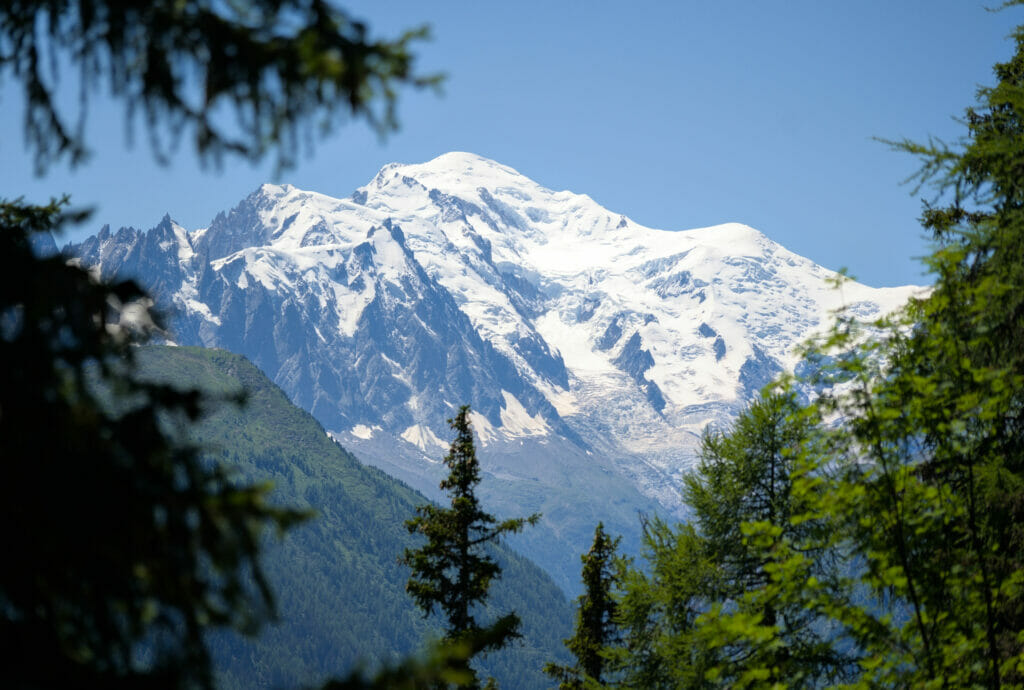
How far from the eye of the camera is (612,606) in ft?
85.6

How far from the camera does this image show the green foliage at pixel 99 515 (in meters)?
2.85

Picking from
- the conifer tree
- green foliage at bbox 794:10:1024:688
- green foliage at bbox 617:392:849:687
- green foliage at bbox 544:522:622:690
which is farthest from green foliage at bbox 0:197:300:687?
green foliage at bbox 544:522:622:690

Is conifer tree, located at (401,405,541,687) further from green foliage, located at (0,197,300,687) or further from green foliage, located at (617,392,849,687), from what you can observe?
green foliage, located at (0,197,300,687)

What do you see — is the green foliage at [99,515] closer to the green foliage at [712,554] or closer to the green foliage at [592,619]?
the green foliage at [712,554]

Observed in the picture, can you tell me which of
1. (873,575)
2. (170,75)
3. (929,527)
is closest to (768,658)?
(873,575)

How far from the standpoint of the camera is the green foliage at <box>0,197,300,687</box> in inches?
112

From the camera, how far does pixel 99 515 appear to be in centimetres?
288

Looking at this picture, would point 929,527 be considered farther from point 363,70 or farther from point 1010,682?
point 363,70

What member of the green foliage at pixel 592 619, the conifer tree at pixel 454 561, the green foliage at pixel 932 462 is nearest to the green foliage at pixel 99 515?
the green foliage at pixel 932 462

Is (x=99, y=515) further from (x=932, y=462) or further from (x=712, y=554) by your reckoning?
(x=712, y=554)

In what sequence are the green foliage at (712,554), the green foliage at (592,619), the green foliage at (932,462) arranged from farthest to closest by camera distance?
the green foliage at (592,619) → the green foliage at (712,554) → the green foliage at (932,462)

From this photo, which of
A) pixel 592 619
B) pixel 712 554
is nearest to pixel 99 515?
pixel 712 554

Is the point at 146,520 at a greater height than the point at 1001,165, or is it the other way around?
the point at 1001,165

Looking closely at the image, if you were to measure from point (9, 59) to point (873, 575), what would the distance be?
7329 mm
